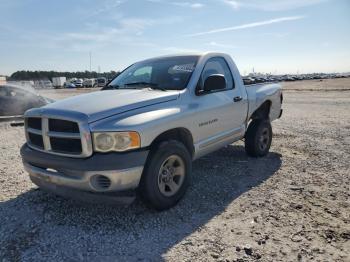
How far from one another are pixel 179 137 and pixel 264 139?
272cm

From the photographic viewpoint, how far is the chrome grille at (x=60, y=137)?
3.48 m

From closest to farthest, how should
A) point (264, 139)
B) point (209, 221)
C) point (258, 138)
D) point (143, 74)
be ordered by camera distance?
point (209, 221), point (143, 74), point (258, 138), point (264, 139)

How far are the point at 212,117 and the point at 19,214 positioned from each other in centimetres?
277

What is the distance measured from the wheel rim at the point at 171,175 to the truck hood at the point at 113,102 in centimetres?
73

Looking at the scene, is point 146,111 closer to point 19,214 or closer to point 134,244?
point 134,244

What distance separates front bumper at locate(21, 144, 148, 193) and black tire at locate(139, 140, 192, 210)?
0.38 ft

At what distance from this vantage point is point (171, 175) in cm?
411

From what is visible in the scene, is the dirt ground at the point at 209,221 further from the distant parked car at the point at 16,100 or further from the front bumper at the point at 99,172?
the distant parked car at the point at 16,100

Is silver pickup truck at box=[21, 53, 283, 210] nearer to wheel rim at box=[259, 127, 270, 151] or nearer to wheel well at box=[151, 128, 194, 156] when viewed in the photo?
wheel well at box=[151, 128, 194, 156]

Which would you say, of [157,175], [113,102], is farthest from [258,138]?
[113,102]

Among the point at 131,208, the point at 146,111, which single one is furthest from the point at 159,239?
the point at 146,111

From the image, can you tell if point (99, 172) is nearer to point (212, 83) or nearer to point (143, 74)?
point (212, 83)

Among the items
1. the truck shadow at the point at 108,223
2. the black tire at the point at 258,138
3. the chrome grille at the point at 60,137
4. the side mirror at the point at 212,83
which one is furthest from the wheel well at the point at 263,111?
the chrome grille at the point at 60,137

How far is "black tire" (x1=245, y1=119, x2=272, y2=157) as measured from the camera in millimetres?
6152
